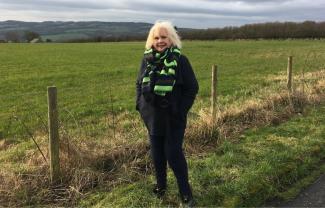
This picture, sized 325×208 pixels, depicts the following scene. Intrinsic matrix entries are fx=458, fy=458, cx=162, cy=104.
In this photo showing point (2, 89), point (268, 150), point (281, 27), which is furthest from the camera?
point (281, 27)

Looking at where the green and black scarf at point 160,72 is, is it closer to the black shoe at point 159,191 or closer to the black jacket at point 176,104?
the black jacket at point 176,104

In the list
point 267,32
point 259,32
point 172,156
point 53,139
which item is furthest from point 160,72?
point 259,32

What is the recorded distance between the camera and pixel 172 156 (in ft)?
17.4

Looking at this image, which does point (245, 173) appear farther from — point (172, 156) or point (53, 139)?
point (53, 139)

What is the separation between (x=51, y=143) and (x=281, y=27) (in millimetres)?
124361

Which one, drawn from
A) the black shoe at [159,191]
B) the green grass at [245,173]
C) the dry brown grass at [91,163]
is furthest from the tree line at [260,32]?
the black shoe at [159,191]

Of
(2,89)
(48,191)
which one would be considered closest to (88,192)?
(48,191)

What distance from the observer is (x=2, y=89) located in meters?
19.8

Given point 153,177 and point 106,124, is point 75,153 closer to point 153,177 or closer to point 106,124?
point 153,177

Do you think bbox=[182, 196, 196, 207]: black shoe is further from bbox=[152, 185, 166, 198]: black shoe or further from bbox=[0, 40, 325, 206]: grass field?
bbox=[152, 185, 166, 198]: black shoe

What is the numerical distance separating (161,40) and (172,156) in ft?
4.38

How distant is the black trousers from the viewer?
5.25m

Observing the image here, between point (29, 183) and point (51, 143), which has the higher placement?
point (51, 143)

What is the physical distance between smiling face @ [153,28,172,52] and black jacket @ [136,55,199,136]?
0.74 feet
